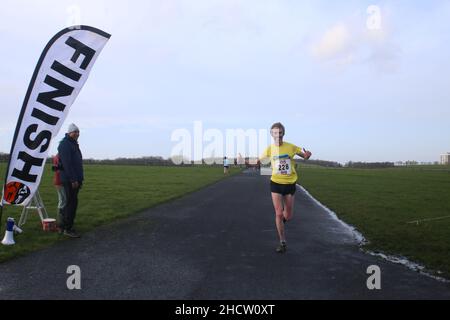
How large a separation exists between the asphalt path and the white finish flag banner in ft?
5.56

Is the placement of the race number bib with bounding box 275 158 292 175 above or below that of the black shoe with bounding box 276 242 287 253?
above

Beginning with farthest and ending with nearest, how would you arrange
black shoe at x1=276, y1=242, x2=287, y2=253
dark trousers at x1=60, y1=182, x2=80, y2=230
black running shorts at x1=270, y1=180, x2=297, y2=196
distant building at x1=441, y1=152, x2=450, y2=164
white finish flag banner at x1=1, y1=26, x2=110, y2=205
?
distant building at x1=441, y1=152, x2=450, y2=164, dark trousers at x1=60, y1=182, x2=80, y2=230, white finish flag banner at x1=1, y1=26, x2=110, y2=205, black running shorts at x1=270, y1=180, x2=297, y2=196, black shoe at x1=276, y1=242, x2=287, y2=253

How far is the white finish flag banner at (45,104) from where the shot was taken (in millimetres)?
8047

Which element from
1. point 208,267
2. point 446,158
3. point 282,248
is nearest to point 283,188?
point 282,248

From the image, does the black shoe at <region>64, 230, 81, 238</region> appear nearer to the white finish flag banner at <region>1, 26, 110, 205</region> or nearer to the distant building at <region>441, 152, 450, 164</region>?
the white finish flag banner at <region>1, 26, 110, 205</region>

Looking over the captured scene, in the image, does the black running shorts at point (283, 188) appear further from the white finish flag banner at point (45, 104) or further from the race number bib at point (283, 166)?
the white finish flag banner at point (45, 104)

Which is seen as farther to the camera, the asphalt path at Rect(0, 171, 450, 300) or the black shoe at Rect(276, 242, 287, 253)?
the black shoe at Rect(276, 242, 287, 253)

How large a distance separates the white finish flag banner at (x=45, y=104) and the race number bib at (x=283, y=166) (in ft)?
15.3

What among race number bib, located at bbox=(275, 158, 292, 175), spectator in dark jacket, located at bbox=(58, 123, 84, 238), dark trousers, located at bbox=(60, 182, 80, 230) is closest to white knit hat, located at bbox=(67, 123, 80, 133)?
spectator in dark jacket, located at bbox=(58, 123, 84, 238)

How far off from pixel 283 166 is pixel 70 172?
437 centimetres

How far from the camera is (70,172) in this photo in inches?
322

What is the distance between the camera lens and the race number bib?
7.39 m
